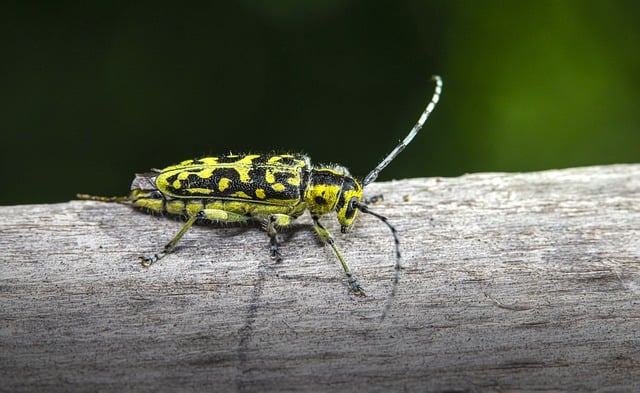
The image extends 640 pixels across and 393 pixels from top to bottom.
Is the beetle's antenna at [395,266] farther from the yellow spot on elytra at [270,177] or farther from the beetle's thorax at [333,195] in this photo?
the yellow spot on elytra at [270,177]

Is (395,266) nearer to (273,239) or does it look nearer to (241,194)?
(273,239)

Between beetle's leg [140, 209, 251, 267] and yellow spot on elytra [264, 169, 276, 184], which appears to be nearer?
beetle's leg [140, 209, 251, 267]

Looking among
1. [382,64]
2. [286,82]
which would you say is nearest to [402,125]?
[382,64]

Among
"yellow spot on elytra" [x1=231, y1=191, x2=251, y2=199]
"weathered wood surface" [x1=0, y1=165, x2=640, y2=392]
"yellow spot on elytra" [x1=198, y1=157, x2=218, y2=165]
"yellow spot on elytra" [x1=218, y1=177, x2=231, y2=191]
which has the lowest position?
"weathered wood surface" [x1=0, y1=165, x2=640, y2=392]

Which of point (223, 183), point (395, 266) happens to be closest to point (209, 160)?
point (223, 183)

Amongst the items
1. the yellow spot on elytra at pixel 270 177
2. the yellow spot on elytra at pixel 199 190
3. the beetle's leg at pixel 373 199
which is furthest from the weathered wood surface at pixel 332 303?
the yellow spot on elytra at pixel 270 177

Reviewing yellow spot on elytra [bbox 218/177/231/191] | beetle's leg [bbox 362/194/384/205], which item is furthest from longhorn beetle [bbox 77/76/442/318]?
beetle's leg [bbox 362/194/384/205]

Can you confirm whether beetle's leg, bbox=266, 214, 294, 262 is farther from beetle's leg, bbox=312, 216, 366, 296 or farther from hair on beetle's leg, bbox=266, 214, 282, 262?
beetle's leg, bbox=312, 216, 366, 296
